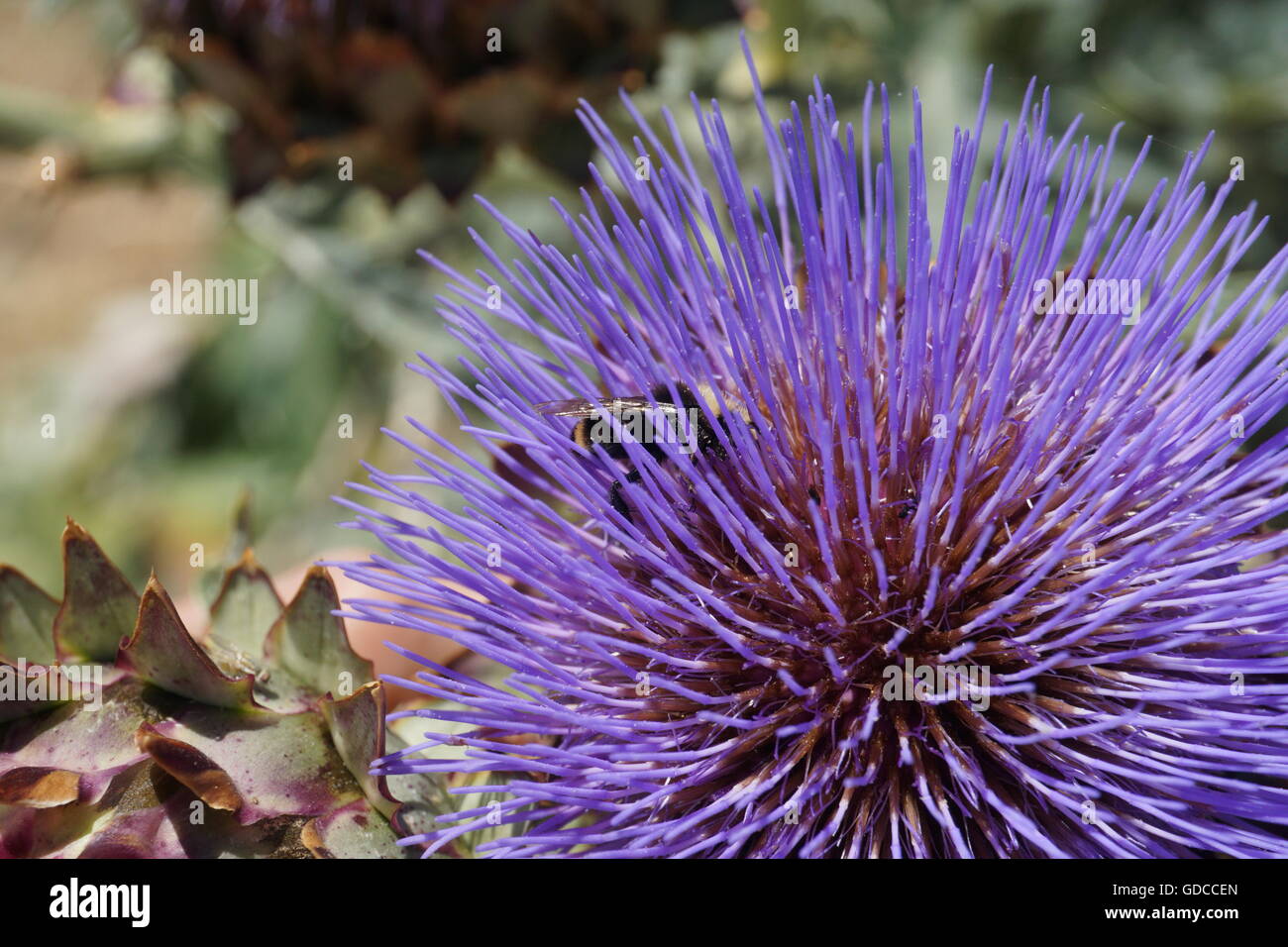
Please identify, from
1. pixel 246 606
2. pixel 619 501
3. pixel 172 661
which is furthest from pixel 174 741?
pixel 619 501

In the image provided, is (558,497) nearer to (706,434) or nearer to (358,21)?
(706,434)

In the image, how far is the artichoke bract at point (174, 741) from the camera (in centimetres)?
84

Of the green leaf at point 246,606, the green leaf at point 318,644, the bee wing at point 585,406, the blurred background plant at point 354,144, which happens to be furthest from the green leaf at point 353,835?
the blurred background plant at point 354,144

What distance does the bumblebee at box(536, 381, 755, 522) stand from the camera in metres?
0.83

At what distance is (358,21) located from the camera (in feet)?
4.14

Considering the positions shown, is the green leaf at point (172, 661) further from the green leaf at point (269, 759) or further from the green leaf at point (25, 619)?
the green leaf at point (25, 619)

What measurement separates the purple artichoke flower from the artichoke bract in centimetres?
7

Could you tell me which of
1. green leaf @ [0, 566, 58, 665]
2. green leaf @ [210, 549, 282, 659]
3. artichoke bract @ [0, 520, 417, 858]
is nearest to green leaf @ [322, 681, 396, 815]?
artichoke bract @ [0, 520, 417, 858]

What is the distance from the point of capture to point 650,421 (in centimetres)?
85

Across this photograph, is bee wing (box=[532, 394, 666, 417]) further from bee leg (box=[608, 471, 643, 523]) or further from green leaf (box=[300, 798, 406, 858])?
green leaf (box=[300, 798, 406, 858])

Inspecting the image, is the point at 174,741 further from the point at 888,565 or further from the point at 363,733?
the point at 888,565

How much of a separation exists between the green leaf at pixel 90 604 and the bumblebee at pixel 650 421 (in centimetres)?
36

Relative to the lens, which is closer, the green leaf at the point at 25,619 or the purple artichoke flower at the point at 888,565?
the purple artichoke flower at the point at 888,565
